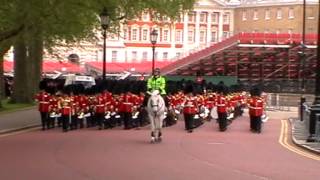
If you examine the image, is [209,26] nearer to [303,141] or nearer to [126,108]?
[126,108]

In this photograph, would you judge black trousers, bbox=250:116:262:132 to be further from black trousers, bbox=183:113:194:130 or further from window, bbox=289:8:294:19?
window, bbox=289:8:294:19

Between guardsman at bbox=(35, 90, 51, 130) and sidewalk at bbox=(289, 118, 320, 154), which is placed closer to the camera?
sidewalk at bbox=(289, 118, 320, 154)

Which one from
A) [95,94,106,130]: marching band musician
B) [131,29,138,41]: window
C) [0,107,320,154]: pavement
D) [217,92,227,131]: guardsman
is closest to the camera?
[0,107,320,154]: pavement

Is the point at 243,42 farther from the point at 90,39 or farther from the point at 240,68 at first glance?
the point at 90,39

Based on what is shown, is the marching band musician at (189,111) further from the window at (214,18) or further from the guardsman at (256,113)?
the window at (214,18)

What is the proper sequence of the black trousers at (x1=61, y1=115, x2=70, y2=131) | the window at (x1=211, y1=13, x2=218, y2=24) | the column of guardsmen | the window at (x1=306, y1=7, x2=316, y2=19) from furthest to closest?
1. the window at (x1=211, y1=13, x2=218, y2=24)
2. the window at (x1=306, y1=7, x2=316, y2=19)
3. the column of guardsmen
4. the black trousers at (x1=61, y1=115, x2=70, y2=131)

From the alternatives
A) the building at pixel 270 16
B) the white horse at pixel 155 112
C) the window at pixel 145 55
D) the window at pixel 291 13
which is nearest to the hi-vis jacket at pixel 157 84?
the white horse at pixel 155 112

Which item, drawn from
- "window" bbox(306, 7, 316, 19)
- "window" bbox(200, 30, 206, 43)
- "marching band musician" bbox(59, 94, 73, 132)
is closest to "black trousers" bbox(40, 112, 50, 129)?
"marching band musician" bbox(59, 94, 73, 132)

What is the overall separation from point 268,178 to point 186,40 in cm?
11289

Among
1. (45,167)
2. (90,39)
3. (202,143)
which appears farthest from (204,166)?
Result: (90,39)

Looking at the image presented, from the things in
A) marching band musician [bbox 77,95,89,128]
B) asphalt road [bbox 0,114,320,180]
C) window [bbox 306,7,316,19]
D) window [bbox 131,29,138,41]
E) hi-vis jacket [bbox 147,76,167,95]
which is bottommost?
asphalt road [bbox 0,114,320,180]

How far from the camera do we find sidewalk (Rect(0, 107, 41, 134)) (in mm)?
27002

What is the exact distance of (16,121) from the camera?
30.6 m

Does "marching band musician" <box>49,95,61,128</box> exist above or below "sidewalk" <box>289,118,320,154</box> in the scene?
above
